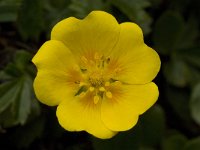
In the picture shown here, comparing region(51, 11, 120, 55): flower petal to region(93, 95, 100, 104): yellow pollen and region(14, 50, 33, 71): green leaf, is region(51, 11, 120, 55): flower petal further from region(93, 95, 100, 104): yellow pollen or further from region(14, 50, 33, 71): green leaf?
region(14, 50, 33, 71): green leaf

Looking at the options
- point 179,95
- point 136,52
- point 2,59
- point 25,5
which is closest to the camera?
point 136,52

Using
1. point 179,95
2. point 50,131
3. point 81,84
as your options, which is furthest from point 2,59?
point 179,95

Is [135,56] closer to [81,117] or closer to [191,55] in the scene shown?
[81,117]

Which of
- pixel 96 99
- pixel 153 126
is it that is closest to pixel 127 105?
pixel 96 99

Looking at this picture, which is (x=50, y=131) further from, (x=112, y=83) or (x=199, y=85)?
(x=199, y=85)

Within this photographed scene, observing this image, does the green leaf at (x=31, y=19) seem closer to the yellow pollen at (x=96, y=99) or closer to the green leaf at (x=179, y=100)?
the yellow pollen at (x=96, y=99)

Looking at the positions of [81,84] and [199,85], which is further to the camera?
[199,85]
